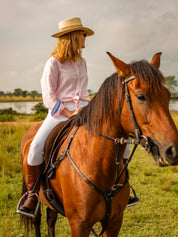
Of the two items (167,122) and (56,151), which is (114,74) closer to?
(167,122)

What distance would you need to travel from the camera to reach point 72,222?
2.14m

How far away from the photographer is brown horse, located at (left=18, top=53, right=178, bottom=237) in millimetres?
1585

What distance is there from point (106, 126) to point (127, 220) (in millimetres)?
2747

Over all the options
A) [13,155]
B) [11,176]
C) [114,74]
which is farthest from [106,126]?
[13,155]

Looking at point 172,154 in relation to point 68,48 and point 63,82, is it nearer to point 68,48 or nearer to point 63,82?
point 63,82

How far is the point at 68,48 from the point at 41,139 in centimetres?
108

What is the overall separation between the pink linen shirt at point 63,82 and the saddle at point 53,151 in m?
0.22

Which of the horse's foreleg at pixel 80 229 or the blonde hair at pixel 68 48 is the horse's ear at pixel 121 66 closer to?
the blonde hair at pixel 68 48

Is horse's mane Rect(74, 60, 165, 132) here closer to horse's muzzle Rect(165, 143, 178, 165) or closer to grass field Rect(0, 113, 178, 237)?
horse's muzzle Rect(165, 143, 178, 165)

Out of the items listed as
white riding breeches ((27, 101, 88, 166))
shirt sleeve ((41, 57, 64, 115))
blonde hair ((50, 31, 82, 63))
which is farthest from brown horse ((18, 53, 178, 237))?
blonde hair ((50, 31, 82, 63))

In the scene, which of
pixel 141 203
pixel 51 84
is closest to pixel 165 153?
pixel 51 84

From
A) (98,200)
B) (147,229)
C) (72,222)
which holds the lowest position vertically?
(147,229)

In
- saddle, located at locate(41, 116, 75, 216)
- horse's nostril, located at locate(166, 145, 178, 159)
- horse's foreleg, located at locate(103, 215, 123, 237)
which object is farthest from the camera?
saddle, located at locate(41, 116, 75, 216)

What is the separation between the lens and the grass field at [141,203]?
3773mm
